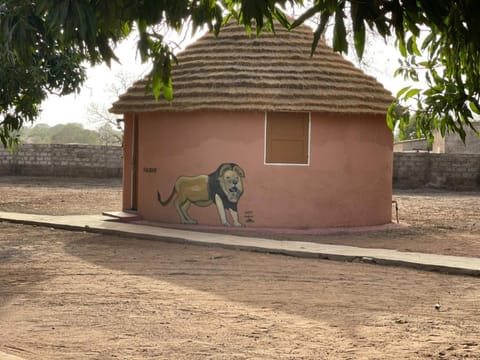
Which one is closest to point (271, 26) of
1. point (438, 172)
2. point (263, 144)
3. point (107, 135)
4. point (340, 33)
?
point (340, 33)

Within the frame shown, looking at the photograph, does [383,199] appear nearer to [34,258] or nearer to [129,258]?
[129,258]

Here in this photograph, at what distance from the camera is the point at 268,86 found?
593 inches

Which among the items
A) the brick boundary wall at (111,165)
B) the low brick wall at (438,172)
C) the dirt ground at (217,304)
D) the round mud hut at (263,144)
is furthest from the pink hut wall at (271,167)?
the low brick wall at (438,172)

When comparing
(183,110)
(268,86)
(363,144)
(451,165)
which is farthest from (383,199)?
(451,165)

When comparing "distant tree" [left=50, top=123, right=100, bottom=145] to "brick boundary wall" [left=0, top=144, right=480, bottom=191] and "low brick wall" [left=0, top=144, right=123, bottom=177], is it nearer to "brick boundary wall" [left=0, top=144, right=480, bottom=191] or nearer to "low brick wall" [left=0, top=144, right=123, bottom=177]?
"low brick wall" [left=0, top=144, right=123, bottom=177]

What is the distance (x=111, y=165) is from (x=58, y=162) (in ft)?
6.76

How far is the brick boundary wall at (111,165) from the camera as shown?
29.2 m

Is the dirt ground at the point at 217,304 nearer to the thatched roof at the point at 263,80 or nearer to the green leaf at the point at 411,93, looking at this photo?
the green leaf at the point at 411,93

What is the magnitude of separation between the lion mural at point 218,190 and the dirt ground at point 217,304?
210 centimetres

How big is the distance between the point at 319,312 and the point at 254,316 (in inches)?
26.4

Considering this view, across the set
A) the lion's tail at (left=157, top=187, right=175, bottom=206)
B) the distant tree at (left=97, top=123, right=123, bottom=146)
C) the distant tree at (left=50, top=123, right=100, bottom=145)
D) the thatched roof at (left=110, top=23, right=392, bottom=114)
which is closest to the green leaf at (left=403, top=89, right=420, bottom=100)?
the thatched roof at (left=110, top=23, right=392, bottom=114)

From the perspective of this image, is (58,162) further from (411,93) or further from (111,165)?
(411,93)

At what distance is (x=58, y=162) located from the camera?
3075 cm

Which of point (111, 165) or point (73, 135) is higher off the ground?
point (73, 135)
